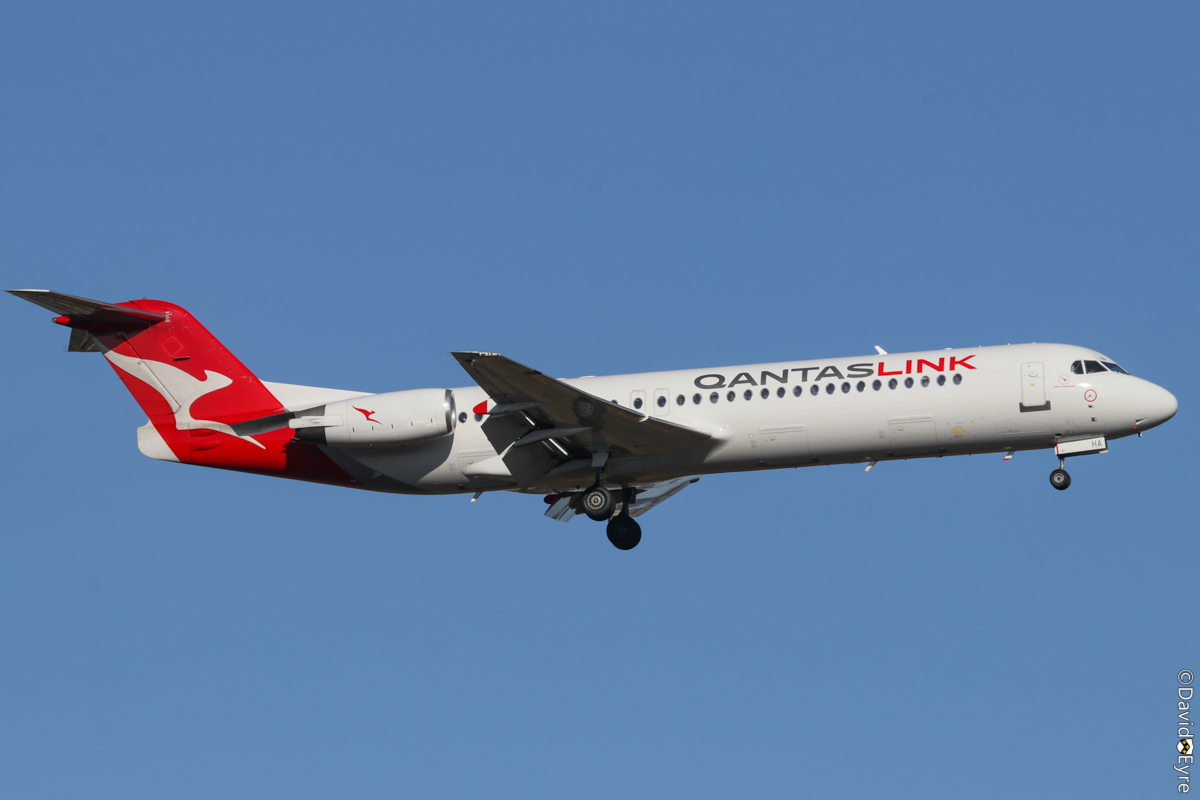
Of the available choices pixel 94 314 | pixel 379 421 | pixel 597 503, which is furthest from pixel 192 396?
pixel 597 503

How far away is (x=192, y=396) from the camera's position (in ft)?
89.1

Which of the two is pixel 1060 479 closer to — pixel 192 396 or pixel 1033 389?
pixel 1033 389

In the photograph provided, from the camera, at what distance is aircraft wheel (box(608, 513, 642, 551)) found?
2797 cm

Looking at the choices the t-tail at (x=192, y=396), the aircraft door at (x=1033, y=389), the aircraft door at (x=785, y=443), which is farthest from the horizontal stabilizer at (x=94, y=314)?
the aircraft door at (x=1033, y=389)

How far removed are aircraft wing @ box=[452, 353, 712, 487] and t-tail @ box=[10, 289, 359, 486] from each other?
4.12 meters

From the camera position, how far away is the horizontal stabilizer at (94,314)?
25.7 m

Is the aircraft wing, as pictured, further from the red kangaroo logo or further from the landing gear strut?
the landing gear strut

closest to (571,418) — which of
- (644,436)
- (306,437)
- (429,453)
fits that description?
(644,436)

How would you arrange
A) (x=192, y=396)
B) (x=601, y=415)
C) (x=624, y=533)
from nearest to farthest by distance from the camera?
1. (x=601, y=415)
2. (x=192, y=396)
3. (x=624, y=533)

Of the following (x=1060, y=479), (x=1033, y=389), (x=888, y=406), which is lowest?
(x=1060, y=479)

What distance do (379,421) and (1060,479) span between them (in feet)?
46.3

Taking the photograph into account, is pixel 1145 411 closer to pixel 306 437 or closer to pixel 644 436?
pixel 644 436

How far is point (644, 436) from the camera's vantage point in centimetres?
2548

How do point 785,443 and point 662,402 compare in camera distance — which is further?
point 662,402
